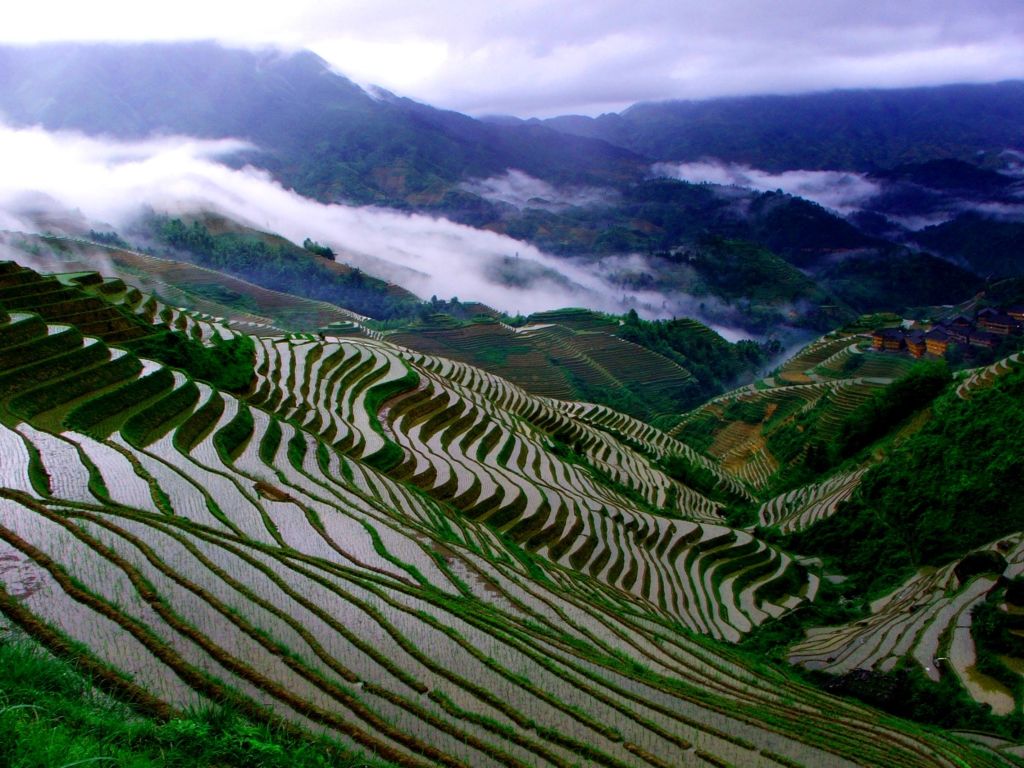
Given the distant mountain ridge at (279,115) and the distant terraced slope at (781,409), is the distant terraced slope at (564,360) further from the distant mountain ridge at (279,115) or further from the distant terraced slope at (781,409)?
the distant mountain ridge at (279,115)

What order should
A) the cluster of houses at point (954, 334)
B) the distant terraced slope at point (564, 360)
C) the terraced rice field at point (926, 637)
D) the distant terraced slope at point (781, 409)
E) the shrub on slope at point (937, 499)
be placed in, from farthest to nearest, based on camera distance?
the distant terraced slope at point (564, 360) < the cluster of houses at point (954, 334) < the distant terraced slope at point (781, 409) < the shrub on slope at point (937, 499) < the terraced rice field at point (926, 637)

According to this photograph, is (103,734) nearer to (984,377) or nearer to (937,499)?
(937,499)

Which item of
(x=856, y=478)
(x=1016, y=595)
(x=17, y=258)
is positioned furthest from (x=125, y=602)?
(x=17, y=258)

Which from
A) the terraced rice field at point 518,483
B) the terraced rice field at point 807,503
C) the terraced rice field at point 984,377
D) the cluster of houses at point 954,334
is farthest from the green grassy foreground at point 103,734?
the cluster of houses at point 954,334

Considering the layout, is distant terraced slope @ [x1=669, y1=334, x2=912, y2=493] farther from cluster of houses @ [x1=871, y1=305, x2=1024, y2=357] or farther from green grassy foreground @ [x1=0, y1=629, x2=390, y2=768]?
green grassy foreground @ [x1=0, y1=629, x2=390, y2=768]

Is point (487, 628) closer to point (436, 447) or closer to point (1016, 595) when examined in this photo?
point (1016, 595)

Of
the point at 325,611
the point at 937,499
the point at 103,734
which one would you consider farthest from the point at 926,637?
the point at 103,734

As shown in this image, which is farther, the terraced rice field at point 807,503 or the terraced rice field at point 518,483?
the terraced rice field at point 807,503

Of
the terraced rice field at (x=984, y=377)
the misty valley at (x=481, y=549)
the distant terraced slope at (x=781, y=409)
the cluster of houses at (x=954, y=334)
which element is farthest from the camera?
the cluster of houses at (x=954, y=334)
